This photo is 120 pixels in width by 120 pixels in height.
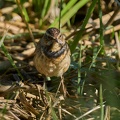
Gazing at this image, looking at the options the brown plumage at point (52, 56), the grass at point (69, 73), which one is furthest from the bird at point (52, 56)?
the grass at point (69, 73)

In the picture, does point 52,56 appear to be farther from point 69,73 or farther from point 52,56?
point 69,73

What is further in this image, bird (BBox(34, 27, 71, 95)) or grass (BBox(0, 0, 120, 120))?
bird (BBox(34, 27, 71, 95))

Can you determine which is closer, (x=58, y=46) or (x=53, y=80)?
(x=58, y=46)

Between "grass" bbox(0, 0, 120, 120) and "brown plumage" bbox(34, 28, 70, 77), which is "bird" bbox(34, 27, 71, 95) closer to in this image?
"brown plumage" bbox(34, 28, 70, 77)

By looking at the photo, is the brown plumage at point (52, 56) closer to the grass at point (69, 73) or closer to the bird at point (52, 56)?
the bird at point (52, 56)

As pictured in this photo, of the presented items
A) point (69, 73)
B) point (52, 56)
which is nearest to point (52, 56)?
point (52, 56)

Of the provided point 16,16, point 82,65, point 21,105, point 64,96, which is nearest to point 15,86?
point 21,105

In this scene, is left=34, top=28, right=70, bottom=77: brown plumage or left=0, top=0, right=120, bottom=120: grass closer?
left=0, top=0, right=120, bottom=120: grass

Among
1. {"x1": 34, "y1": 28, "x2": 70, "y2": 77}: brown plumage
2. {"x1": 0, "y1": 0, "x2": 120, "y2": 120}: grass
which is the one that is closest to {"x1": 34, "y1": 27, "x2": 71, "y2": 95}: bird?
{"x1": 34, "y1": 28, "x2": 70, "y2": 77}: brown plumage

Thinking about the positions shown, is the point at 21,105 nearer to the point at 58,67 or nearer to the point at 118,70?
the point at 58,67
